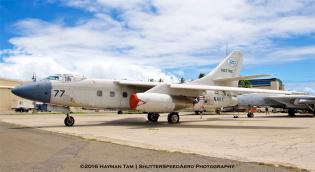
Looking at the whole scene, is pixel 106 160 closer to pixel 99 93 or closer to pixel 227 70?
pixel 99 93

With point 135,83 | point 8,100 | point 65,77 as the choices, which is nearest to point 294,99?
point 135,83

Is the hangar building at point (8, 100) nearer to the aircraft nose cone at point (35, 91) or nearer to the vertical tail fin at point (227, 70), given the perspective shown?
the vertical tail fin at point (227, 70)

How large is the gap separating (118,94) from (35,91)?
4.91 m

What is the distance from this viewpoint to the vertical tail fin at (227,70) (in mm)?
23828

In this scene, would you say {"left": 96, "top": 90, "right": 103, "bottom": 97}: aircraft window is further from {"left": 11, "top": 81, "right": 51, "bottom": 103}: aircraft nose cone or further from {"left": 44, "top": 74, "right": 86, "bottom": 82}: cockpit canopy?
{"left": 11, "top": 81, "right": 51, "bottom": 103}: aircraft nose cone

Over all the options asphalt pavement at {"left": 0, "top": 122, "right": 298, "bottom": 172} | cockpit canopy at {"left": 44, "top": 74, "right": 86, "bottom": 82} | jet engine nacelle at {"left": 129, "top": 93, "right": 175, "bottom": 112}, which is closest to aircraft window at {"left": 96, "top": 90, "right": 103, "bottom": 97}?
cockpit canopy at {"left": 44, "top": 74, "right": 86, "bottom": 82}

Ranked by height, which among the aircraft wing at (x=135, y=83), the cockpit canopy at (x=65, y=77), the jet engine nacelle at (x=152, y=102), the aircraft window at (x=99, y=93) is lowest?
the jet engine nacelle at (x=152, y=102)

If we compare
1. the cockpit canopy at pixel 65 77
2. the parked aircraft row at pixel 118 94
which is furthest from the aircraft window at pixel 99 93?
the cockpit canopy at pixel 65 77

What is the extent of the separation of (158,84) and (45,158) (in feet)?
43.6

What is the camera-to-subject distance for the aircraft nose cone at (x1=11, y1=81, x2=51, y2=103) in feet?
56.8

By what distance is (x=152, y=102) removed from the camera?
18.9m

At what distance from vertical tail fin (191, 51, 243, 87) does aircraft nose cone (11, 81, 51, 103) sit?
9826 millimetres

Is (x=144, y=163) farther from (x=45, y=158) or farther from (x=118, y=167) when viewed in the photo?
(x=45, y=158)

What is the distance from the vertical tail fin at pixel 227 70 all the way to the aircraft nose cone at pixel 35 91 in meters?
9.83
